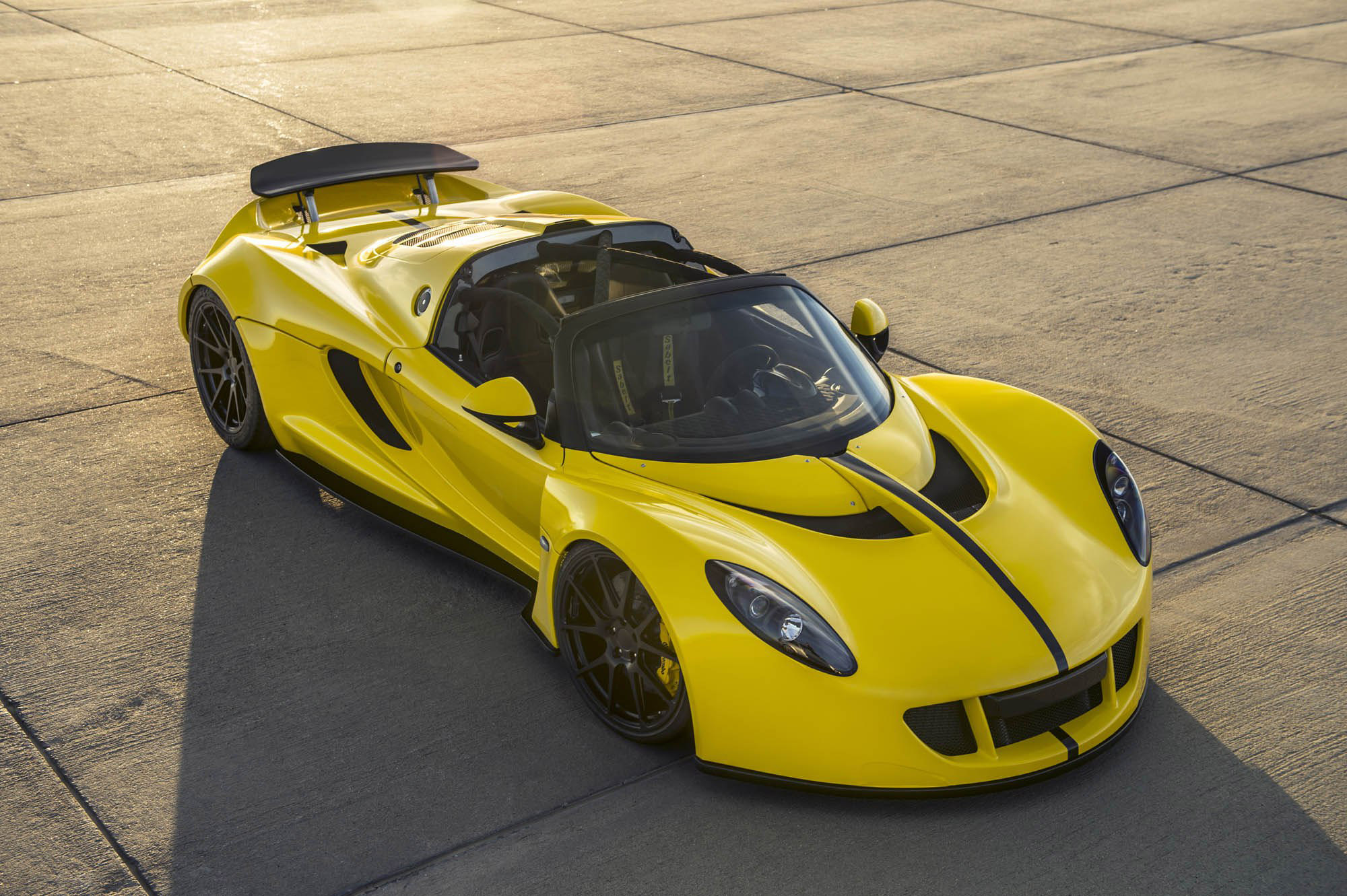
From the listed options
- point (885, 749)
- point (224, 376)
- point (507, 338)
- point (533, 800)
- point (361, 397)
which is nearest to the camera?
point (885, 749)

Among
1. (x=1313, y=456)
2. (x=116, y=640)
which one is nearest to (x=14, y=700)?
(x=116, y=640)

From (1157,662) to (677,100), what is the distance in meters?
9.09

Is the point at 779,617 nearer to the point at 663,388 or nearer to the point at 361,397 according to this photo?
the point at 663,388

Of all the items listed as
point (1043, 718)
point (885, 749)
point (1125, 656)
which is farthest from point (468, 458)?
point (1125, 656)

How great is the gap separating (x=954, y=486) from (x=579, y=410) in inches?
49.0

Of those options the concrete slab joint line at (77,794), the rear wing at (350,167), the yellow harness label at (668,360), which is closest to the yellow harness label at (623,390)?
the yellow harness label at (668,360)

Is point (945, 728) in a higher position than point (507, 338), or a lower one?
lower

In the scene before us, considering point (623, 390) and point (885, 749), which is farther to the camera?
point (623, 390)

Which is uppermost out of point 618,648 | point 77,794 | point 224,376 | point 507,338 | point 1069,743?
point 507,338

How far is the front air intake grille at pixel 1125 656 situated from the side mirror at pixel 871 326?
1.45 m

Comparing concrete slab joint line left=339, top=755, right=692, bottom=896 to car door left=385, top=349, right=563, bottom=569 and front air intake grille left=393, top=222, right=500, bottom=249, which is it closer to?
car door left=385, top=349, right=563, bottom=569

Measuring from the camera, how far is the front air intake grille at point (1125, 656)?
4.08m

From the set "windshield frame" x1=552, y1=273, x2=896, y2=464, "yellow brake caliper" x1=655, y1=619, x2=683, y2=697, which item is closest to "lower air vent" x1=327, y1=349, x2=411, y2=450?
"windshield frame" x1=552, y1=273, x2=896, y2=464

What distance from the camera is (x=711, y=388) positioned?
451cm
